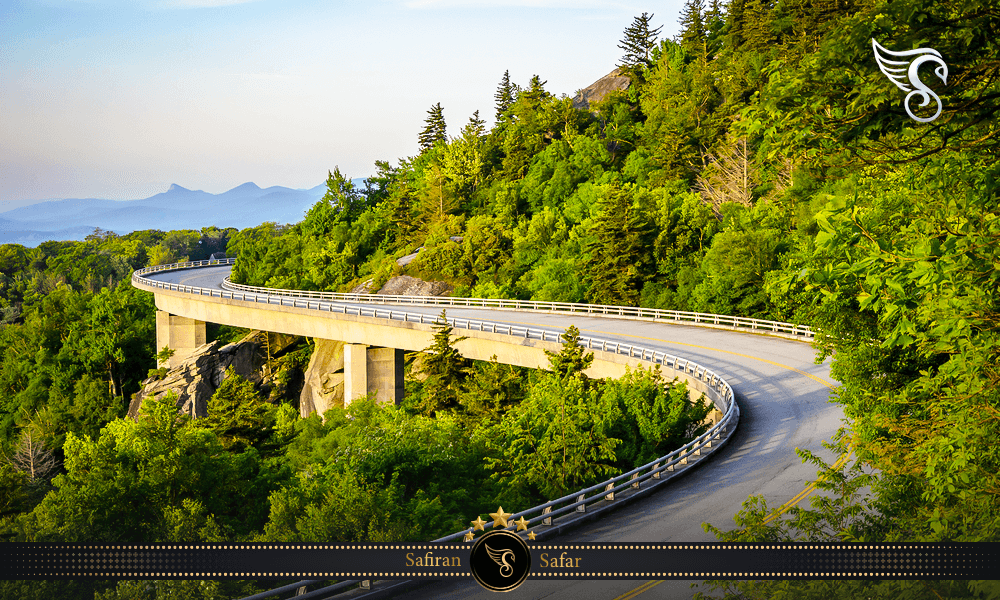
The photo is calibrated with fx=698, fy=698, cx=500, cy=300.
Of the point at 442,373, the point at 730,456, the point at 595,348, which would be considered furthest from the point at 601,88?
the point at 730,456

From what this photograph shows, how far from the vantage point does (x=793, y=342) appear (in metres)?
36.3

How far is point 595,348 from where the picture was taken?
106ft

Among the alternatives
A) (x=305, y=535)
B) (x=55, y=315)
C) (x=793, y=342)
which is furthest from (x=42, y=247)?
(x=305, y=535)

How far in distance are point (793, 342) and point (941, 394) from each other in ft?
96.6

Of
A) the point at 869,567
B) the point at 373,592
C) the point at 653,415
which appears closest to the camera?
the point at 869,567

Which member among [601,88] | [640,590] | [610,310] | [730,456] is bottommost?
[730,456]

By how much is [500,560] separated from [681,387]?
60.9 feet

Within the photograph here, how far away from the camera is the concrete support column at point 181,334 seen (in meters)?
64.0

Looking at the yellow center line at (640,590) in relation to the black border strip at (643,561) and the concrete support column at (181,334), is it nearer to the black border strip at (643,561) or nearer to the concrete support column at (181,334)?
the black border strip at (643,561)

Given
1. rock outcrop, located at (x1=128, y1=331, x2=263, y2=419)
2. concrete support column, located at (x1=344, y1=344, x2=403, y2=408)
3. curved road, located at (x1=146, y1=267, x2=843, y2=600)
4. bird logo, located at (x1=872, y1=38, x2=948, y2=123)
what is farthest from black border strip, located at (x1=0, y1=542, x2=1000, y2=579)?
rock outcrop, located at (x1=128, y1=331, x2=263, y2=419)

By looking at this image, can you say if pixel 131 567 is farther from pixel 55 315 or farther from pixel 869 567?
pixel 55 315

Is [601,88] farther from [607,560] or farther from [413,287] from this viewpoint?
[607,560]

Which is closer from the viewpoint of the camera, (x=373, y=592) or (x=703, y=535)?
(x=373, y=592)

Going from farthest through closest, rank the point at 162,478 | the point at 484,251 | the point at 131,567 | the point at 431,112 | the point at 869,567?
the point at 431,112 → the point at 484,251 → the point at 162,478 → the point at 131,567 → the point at 869,567
